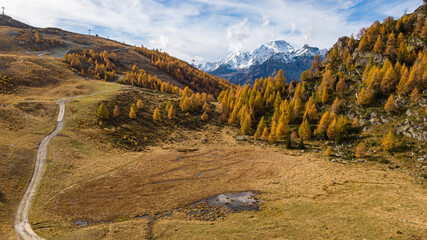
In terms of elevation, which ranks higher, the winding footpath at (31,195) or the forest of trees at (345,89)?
the forest of trees at (345,89)

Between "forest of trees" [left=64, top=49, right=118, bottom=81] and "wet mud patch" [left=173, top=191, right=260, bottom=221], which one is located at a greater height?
"forest of trees" [left=64, top=49, right=118, bottom=81]

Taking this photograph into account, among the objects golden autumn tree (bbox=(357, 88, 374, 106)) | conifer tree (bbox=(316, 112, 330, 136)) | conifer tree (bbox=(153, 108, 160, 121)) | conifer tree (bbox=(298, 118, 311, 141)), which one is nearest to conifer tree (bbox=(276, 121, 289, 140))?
conifer tree (bbox=(298, 118, 311, 141))

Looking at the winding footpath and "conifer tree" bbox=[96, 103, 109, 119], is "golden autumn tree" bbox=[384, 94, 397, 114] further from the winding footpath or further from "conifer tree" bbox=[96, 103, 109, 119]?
"conifer tree" bbox=[96, 103, 109, 119]

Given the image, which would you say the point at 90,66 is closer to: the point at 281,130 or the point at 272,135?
the point at 272,135

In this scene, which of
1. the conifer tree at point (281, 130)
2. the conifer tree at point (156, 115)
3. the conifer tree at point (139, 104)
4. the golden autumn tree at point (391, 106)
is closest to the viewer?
the golden autumn tree at point (391, 106)

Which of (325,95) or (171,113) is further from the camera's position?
(171,113)

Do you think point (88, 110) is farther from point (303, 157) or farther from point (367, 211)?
point (367, 211)

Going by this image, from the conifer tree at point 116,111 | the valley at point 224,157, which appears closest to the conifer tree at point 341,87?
the valley at point 224,157

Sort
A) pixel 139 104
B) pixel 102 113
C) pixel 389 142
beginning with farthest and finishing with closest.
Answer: pixel 139 104 < pixel 102 113 < pixel 389 142

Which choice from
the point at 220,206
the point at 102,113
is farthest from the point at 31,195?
the point at 102,113

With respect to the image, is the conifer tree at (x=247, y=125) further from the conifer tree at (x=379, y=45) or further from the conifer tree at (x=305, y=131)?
the conifer tree at (x=379, y=45)

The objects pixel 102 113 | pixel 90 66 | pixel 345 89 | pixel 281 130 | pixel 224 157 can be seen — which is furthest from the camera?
pixel 90 66
